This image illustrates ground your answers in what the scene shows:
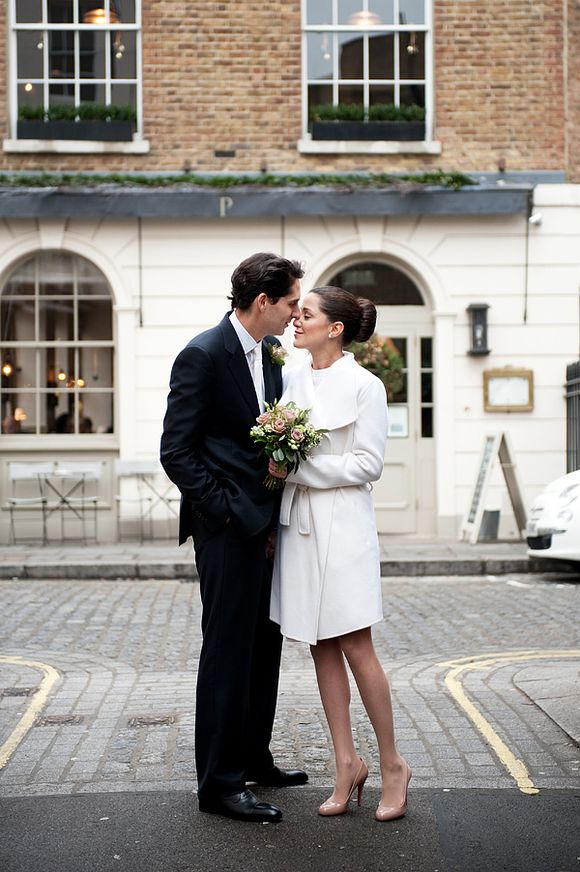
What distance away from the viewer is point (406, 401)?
15562 millimetres

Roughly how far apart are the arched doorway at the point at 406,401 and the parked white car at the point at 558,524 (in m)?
3.37

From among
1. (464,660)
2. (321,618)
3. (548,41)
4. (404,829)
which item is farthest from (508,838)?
(548,41)

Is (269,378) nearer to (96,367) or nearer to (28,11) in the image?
(96,367)

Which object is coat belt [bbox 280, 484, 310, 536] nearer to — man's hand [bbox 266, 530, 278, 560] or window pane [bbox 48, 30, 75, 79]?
man's hand [bbox 266, 530, 278, 560]

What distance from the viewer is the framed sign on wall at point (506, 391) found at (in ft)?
50.0

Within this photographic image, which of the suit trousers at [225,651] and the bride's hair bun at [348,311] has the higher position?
the bride's hair bun at [348,311]

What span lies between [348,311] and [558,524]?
25.2 feet

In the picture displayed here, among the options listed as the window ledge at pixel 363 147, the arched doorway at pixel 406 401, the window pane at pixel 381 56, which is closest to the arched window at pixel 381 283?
the arched doorway at pixel 406 401

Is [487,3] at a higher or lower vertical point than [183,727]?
higher

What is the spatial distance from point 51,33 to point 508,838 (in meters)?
13.4

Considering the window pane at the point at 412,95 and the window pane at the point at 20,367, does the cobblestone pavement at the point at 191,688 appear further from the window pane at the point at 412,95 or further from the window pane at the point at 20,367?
the window pane at the point at 412,95

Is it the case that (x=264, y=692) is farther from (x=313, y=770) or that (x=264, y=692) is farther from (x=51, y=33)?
(x=51, y=33)

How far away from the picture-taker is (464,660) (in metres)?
7.80

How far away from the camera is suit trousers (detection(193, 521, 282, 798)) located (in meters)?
4.50
